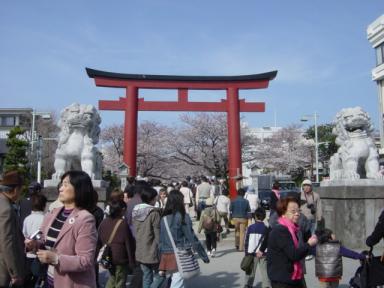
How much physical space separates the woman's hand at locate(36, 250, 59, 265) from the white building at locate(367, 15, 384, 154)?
107ft

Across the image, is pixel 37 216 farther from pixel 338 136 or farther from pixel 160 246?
pixel 338 136

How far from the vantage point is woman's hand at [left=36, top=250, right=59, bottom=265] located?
2342mm

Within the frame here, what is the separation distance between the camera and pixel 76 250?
2.46 meters

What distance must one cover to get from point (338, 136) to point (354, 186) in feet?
4.70

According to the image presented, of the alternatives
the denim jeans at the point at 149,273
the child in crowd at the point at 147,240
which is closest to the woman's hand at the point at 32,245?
→ the child in crowd at the point at 147,240

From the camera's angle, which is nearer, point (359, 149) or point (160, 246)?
point (160, 246)

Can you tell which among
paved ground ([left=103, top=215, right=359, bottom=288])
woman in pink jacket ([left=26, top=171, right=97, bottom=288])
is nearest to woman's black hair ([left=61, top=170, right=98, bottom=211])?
woman in pink jacket ([left=26, top=171, right=97, bottom=288])

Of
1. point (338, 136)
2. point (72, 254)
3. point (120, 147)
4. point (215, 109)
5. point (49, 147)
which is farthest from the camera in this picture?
point (120, 147)

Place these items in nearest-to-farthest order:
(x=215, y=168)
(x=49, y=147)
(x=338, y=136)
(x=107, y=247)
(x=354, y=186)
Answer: (x=107, y=247) < (x=354, y=186) < (x=338, y=136) < (x=215, y=168) < (x=49, y=147)

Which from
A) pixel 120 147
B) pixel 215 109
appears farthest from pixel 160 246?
pixel 120 147

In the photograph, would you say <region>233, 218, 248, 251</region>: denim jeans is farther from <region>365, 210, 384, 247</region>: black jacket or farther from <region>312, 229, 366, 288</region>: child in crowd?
<region>365, 210, 384, 247</region>: black jacket

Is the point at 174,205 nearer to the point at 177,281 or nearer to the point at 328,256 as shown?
the point at 177,281

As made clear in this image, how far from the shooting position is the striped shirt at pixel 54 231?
101 inches

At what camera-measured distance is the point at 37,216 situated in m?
4.65
